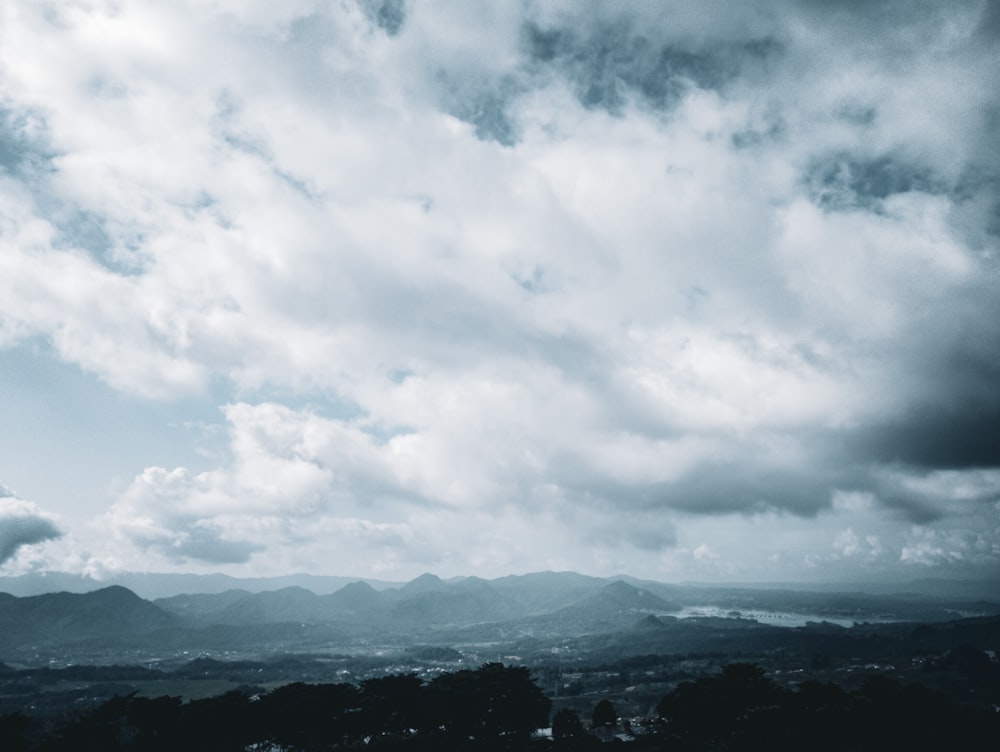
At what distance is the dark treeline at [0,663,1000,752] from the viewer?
2196 inches

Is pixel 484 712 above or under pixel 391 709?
under

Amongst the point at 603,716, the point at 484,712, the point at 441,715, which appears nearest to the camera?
the point at 441,715

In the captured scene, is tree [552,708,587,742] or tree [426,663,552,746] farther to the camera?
tree [552,708,587,742]

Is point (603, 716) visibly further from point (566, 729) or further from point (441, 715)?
point (441, 715)

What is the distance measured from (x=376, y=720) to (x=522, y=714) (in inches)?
699

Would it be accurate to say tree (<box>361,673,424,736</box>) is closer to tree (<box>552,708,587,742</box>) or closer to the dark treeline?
the dark treeline

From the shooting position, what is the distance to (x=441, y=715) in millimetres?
64438

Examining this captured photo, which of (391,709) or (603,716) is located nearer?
(391,709)

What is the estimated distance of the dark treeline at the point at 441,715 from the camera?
55.8m

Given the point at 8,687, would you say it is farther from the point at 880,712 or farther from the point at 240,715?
the point at 880,712

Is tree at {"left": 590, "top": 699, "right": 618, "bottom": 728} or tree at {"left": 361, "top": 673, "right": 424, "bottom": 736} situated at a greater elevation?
tree at {"left": 361, "top": 673, "right": 424, "bottom": 736}

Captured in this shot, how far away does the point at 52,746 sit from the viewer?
2195 inches

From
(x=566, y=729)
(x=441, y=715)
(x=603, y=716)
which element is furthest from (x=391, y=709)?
(x=603, y=716)

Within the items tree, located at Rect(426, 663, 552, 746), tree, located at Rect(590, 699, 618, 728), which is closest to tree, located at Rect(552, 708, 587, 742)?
tree, located at Rect(426, 663, 552, 746)
